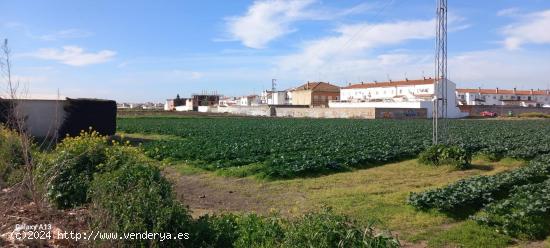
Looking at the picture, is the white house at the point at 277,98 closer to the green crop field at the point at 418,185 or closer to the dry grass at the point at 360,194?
the green crop field at the point at 418,185

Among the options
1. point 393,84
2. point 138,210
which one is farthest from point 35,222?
point 393,84

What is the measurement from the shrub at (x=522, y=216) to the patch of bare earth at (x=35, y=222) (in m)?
7.45

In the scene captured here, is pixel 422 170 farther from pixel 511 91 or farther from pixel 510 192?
pixel 511 91

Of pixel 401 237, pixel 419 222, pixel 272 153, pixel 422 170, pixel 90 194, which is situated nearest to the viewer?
pixel 90 194

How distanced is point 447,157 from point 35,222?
1497 cm

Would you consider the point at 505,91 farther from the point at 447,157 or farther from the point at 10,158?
the point at 10,158

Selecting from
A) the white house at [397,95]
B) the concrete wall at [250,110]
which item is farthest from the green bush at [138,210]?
the concrete wall at [250,110]

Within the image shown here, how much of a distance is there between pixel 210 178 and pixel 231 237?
391 inches

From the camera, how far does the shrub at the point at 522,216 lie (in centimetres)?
854

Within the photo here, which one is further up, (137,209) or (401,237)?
(137,209)

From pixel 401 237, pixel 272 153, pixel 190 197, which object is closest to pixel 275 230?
pixel 401 237

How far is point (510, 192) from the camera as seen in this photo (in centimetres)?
1184

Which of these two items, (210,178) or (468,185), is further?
(210,178)

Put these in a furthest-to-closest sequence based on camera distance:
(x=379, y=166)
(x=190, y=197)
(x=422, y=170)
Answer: (x=379, y=166) < (x=422, y=170) < (x=190, y=197)
